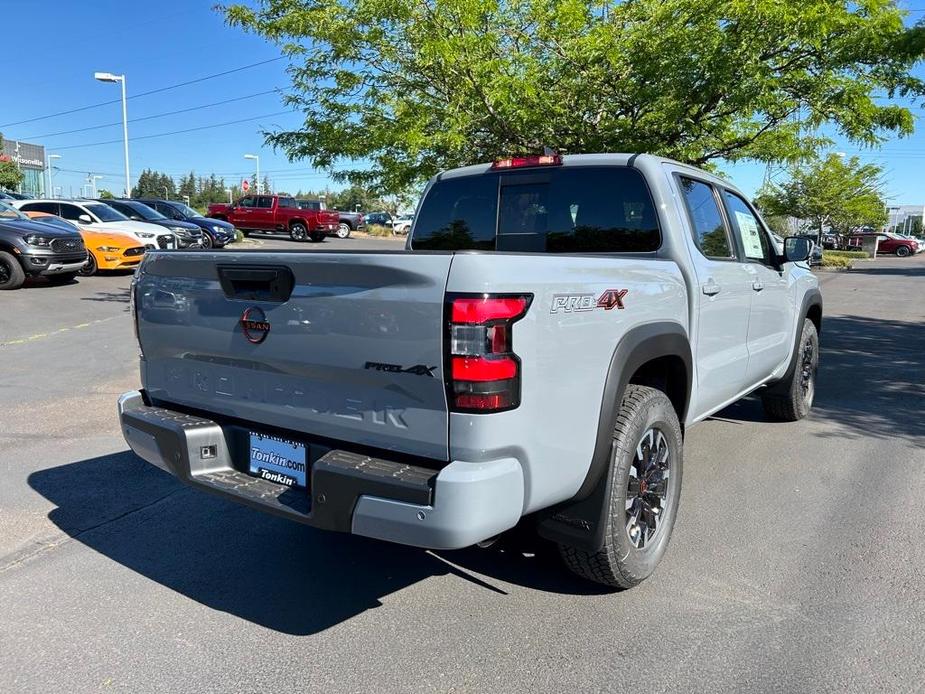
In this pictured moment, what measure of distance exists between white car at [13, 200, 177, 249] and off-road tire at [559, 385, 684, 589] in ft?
48.1

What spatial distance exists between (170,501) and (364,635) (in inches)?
77.2

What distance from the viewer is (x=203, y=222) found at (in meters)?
22.2

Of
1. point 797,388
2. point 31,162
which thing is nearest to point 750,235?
point 797,388

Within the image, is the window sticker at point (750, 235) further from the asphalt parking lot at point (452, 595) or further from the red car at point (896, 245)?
the red car at point (896, 245)

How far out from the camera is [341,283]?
260cm

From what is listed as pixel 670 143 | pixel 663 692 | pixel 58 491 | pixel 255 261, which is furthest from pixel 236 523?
pixel 670 143

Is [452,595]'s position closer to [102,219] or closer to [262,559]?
[262,559]

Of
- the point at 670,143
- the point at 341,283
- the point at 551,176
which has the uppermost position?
the point at 670,143

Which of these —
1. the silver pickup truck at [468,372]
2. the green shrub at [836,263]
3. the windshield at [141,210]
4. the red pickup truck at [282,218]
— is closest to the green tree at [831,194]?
the green shrub at [836,263]

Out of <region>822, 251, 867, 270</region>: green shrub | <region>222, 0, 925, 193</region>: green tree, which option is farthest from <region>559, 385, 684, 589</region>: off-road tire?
<region>822, 251, 867, 270</region>: green shrub

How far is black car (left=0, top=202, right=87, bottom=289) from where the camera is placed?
44.0ft

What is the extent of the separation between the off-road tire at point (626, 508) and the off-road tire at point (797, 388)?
2.85 m

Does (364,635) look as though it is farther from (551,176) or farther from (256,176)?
(256,176)

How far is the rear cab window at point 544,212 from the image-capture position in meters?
3.88
